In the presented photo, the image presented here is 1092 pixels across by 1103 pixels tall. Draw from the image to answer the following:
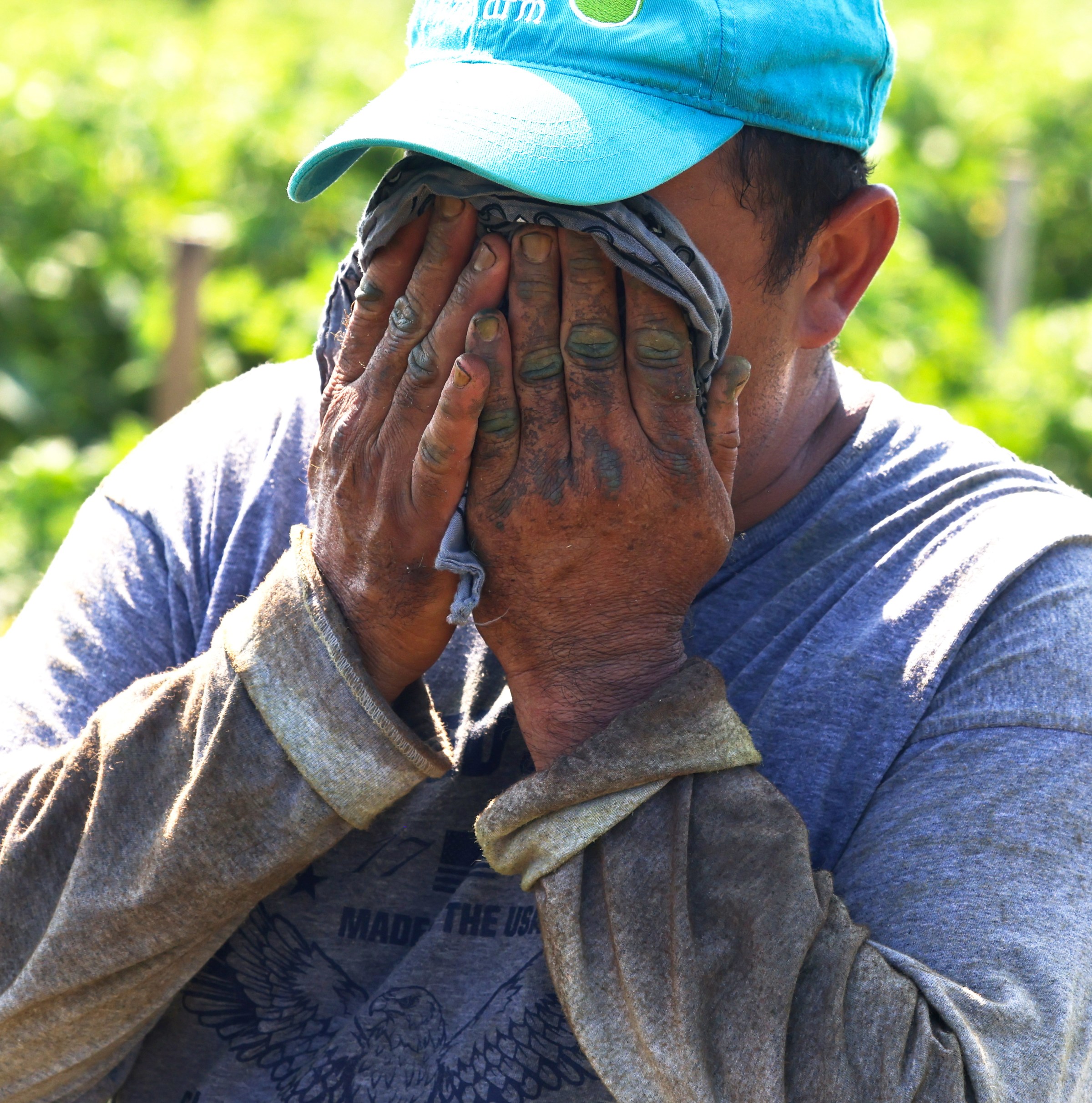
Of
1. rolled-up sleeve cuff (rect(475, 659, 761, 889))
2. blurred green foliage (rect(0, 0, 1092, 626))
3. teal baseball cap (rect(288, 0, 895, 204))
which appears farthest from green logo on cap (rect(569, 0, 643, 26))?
blurred green foliage (rect(0, 0, 1092, 626))

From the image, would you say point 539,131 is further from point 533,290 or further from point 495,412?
point 495,412

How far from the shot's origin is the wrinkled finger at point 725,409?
178 centimetres

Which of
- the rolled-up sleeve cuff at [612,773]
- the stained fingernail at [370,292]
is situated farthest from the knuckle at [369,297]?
the rolled-up sleeve cuff at [612,773]

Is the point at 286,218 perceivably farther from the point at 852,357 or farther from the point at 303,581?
the point at 303,581

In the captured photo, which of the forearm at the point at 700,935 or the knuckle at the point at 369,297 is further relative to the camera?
the knuckle at the point at 369,297

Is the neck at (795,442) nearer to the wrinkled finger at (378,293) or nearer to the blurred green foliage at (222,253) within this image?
the wrinkled finger at (378,293)

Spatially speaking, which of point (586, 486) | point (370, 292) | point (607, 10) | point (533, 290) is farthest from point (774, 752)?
point (607, 10)

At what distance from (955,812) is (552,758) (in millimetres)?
513

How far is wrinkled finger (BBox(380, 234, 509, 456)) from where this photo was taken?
170 centimetres

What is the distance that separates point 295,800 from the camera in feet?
5.77

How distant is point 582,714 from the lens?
1.79 metres

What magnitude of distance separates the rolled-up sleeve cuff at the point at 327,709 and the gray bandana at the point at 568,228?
15 cm

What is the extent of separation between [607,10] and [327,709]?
3.22 feet

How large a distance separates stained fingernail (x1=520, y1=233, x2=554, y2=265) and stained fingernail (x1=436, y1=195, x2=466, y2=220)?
0.31 ft
